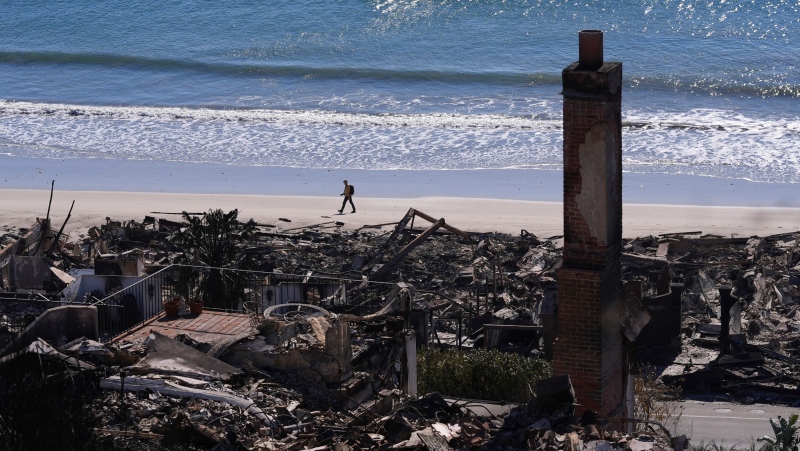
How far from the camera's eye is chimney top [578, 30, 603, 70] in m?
13.6

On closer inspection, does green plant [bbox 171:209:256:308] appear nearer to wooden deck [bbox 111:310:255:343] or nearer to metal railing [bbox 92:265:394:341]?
metal railing [bbox 92:265:394:341]

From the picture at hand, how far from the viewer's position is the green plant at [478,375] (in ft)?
59.9

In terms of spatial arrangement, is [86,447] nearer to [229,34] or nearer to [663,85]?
[663,85]

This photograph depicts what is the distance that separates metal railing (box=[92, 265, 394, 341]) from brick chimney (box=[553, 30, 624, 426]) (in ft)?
10.7

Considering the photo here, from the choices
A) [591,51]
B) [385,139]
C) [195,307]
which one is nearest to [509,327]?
[195,307]

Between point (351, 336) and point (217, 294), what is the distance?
226 inches

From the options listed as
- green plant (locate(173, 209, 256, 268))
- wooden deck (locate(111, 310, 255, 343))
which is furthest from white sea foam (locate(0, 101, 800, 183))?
wooden deck (locate(111, 310, 255, 343))

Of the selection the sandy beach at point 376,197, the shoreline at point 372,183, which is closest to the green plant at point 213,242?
the sandy beach at point 376,197

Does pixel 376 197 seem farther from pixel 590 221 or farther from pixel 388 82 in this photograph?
pixel 388 82

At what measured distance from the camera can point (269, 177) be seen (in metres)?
36.0

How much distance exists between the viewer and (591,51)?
13.7 meters

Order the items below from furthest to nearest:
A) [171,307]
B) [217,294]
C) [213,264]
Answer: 1. [213,264]
2. [217,294]
3. [171,307]

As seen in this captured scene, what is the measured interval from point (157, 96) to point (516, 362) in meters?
37.2

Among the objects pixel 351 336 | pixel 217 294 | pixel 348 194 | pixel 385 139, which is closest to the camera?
pixel 351 336
